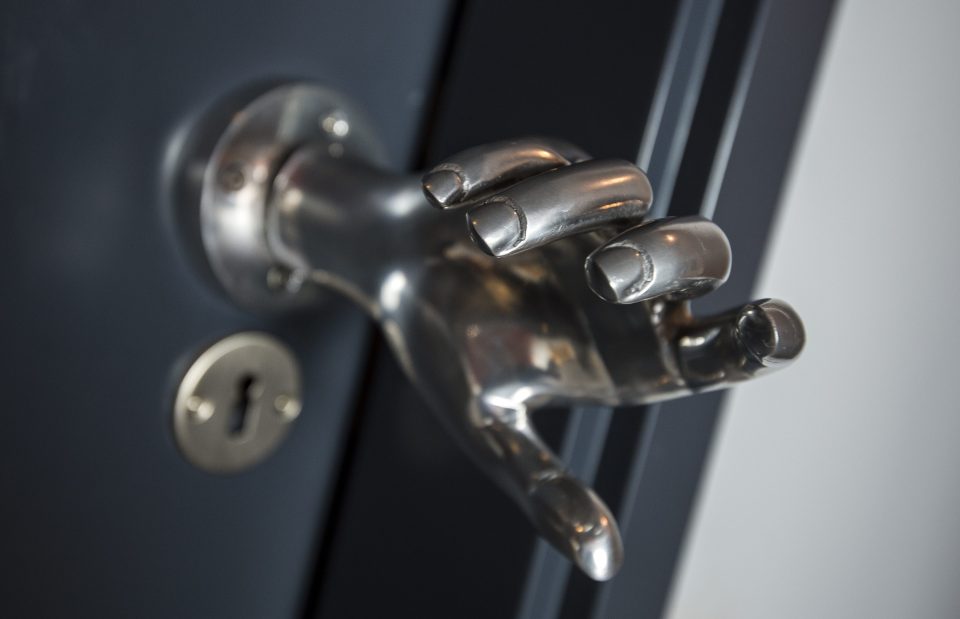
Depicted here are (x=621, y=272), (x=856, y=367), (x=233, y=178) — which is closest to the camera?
(x=621, y=272)

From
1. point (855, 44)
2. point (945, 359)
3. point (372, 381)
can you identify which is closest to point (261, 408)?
point (372, 381)

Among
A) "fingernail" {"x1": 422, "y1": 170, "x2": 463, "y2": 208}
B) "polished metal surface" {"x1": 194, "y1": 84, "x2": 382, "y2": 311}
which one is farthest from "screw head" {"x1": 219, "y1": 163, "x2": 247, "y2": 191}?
"fingernail" {"x1": 422, "y1": 170, "x2": 463, "y2": 208}

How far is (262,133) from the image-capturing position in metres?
0.30

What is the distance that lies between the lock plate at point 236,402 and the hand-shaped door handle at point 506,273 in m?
0.02

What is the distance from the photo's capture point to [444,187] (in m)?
0.21

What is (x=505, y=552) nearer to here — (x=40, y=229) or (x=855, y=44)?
(x=40, y=229)

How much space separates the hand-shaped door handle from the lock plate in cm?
2

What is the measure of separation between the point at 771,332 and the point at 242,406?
0.21m

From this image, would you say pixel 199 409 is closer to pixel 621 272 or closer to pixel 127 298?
pixel 127 298

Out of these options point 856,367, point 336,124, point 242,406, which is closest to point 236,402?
point 242,406

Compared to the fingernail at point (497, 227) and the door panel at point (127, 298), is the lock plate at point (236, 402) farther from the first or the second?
the fingernail at point (497, 227)

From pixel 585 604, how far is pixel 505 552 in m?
0.03

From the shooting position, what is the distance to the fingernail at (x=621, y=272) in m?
0.19

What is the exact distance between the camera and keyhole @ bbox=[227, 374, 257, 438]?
33cm
